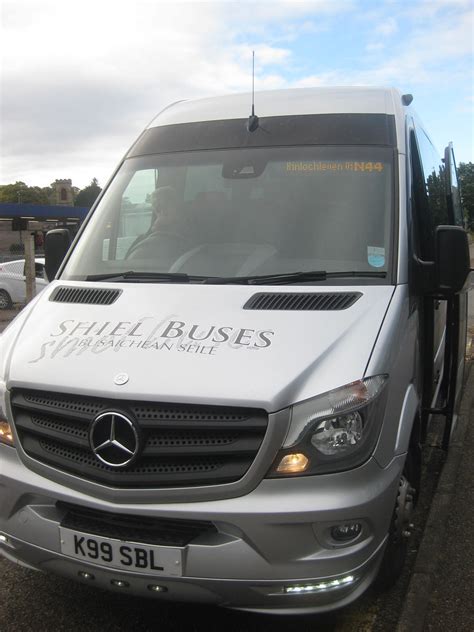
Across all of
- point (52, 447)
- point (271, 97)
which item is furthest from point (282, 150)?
point (52, 447)

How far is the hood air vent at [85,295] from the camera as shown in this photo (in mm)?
3334

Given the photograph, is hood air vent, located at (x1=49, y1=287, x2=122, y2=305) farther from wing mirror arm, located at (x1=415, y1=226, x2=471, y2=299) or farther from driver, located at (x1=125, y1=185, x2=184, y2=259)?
wing mirror arm, located at (x1=415, y1=226, x2=471, y2=299)

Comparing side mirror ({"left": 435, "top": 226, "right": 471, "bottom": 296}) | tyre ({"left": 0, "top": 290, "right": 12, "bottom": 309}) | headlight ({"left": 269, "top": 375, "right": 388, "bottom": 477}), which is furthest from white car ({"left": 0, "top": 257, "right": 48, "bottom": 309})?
headlight ({"left": 269, "top": 375, "right": 388, "bottom": 477})

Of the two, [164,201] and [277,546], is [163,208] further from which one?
[277,546]

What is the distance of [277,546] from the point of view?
2.47 m

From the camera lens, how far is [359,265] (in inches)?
131

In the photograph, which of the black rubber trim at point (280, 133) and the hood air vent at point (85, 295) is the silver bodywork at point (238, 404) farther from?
the black rubber trim at point (280, 133)

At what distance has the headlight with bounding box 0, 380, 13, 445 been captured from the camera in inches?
116

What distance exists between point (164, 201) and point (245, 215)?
0.56m

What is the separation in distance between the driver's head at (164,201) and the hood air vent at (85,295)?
0.74 m

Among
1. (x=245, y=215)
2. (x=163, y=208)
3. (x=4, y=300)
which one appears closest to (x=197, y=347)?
(x=245, y=215)

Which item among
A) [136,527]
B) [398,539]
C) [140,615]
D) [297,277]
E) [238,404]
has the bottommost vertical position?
[140,615]

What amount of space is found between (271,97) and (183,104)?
0.67m

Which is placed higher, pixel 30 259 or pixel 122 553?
pixel 30 259
